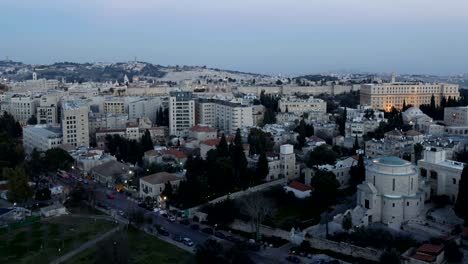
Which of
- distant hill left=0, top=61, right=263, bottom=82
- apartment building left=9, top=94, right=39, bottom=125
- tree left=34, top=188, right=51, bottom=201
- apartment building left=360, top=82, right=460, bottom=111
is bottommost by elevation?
→ tree left=34, top=188, right=51, bottom=201

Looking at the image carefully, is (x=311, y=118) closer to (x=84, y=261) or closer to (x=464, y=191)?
(x=464, y=191)

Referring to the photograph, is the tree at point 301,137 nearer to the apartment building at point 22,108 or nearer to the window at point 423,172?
the window at point 423,172

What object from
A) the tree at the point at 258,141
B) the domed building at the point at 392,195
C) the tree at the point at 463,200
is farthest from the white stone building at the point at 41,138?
the tree at the point at 463,200

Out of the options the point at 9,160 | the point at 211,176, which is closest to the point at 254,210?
the point at 211,176

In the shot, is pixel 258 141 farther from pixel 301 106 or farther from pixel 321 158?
pixel 301 106

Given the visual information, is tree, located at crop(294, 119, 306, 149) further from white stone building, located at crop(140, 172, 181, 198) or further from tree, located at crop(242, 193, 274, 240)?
tree, located at crop(242, 193, 274, 240)

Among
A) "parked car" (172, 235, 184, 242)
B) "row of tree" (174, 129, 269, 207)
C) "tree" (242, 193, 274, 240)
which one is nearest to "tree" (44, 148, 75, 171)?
"row of tree" (174, 129, 269, 207)
